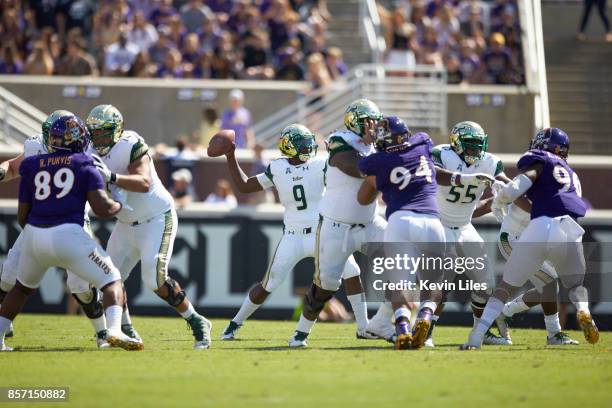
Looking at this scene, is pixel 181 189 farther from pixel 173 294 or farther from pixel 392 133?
pixel 392 133

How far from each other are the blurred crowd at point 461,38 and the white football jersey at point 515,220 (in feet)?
29.4

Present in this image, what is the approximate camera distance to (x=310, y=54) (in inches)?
857

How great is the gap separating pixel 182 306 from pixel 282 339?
5.78 feet

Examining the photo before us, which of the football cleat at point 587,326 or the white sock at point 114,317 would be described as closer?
the white sock at point 114,317

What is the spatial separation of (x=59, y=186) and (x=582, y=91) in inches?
563

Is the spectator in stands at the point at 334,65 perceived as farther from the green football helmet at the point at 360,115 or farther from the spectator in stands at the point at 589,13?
the green football helmet at the point at 360,115

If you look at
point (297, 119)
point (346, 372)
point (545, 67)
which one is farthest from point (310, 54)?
point (346, 372)

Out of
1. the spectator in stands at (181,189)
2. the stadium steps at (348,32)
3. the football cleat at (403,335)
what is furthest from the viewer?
the stadium steps at (348,32)

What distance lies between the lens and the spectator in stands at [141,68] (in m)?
21.5

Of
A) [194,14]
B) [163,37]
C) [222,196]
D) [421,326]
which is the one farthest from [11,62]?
[421,326]

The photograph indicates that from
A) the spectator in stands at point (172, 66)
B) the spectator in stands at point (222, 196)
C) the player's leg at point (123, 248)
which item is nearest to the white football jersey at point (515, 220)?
the player's leg at point (123, 248)

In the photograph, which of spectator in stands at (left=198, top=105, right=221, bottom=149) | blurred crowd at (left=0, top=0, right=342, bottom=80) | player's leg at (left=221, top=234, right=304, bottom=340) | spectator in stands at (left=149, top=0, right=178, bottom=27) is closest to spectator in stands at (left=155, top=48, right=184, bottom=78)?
blurred crowd at (left=0, top=0, right=342, bottom=80)

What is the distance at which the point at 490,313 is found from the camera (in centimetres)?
1084

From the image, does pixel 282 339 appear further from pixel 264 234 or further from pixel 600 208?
pixel 600 208
